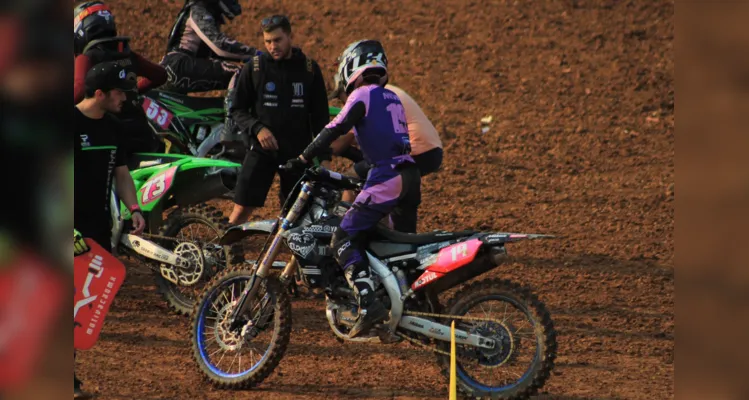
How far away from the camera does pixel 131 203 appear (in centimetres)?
708

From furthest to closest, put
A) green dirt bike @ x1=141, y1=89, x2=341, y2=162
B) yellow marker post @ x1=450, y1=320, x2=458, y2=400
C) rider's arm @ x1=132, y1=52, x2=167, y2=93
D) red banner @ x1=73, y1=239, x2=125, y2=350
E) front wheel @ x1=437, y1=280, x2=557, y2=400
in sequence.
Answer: green dirt bike @ x1=141, y1=89, x2=341, y2=162, rider's arm @ x1=132, y1=52, x2=167, y2=93, front wheel @ x1=437, y1=280, x2=557, y2=400, yellow marker post @ x1=450, y1=320, x2=458, y2=400, red banner @ x1=73, y1=239, x2=125, y2=350

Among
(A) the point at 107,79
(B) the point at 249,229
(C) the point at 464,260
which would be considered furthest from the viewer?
(B) the point at 249,229

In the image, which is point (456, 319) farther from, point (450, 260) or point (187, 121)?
point (187, 121)

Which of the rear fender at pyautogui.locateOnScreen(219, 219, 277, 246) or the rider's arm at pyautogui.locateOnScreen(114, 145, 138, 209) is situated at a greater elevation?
the rider's arm at pyautogui.locateOnScreen(114, 145, 138, 209)

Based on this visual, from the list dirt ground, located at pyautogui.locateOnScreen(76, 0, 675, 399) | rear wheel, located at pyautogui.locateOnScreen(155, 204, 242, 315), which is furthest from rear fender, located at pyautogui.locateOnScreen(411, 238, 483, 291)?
rear wheel, located at pyautogui.locateOnScreen(155, 204, 242, 315)

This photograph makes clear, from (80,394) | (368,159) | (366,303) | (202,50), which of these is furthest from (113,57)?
(366,303)

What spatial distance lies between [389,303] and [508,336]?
732mm

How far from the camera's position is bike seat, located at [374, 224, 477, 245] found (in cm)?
616

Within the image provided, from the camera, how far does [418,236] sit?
629 centimetres

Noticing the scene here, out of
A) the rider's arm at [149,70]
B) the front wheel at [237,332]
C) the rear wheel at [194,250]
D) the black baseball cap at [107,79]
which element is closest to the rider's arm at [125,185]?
the black baseball cap at [107,79]

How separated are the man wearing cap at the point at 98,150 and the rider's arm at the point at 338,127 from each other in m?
1.21

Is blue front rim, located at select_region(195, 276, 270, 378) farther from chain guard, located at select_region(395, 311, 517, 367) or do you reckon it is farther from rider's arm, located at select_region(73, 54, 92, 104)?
rider's arm, located at select_region(73, 54, 92, 104)

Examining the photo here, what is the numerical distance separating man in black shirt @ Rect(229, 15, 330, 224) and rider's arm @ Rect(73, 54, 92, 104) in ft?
3.76
